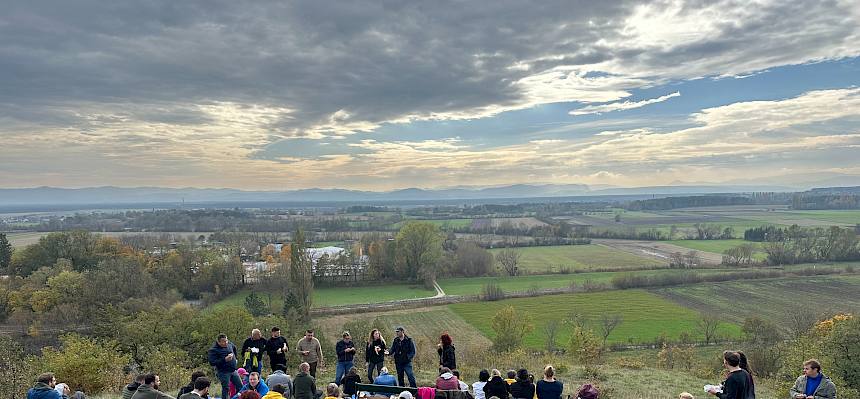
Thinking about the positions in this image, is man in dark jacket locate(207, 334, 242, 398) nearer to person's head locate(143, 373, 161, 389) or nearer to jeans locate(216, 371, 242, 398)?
jeans locate(216, 371, 242, 398)

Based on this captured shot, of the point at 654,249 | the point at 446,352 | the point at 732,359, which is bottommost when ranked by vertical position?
the point at 654,249

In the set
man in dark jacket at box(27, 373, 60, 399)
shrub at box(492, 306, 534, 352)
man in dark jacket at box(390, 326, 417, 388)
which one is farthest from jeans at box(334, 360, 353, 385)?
shrub at box(492, 306, 534, 352)

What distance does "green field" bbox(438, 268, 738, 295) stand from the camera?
52391 millimetres

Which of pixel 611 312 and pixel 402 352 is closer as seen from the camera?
pixel 402 352

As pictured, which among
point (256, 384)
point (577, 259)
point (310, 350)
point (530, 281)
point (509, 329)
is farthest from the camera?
point (577, 259)

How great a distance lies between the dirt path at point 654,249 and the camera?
66000mm

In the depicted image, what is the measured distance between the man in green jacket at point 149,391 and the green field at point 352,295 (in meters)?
35.5

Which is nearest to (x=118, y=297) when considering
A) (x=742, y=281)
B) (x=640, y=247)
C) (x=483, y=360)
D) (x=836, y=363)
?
(x=483, y=360)

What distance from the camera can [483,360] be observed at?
18406mm

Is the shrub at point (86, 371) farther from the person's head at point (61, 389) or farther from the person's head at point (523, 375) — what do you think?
the person's head at point (523, 375)

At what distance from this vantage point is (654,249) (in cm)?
7806

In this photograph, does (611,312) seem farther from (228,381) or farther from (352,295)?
(228,381)

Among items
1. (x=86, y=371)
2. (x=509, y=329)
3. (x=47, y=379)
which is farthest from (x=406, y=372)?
(x=509, y=329)

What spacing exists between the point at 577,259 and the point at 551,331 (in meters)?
36.6
